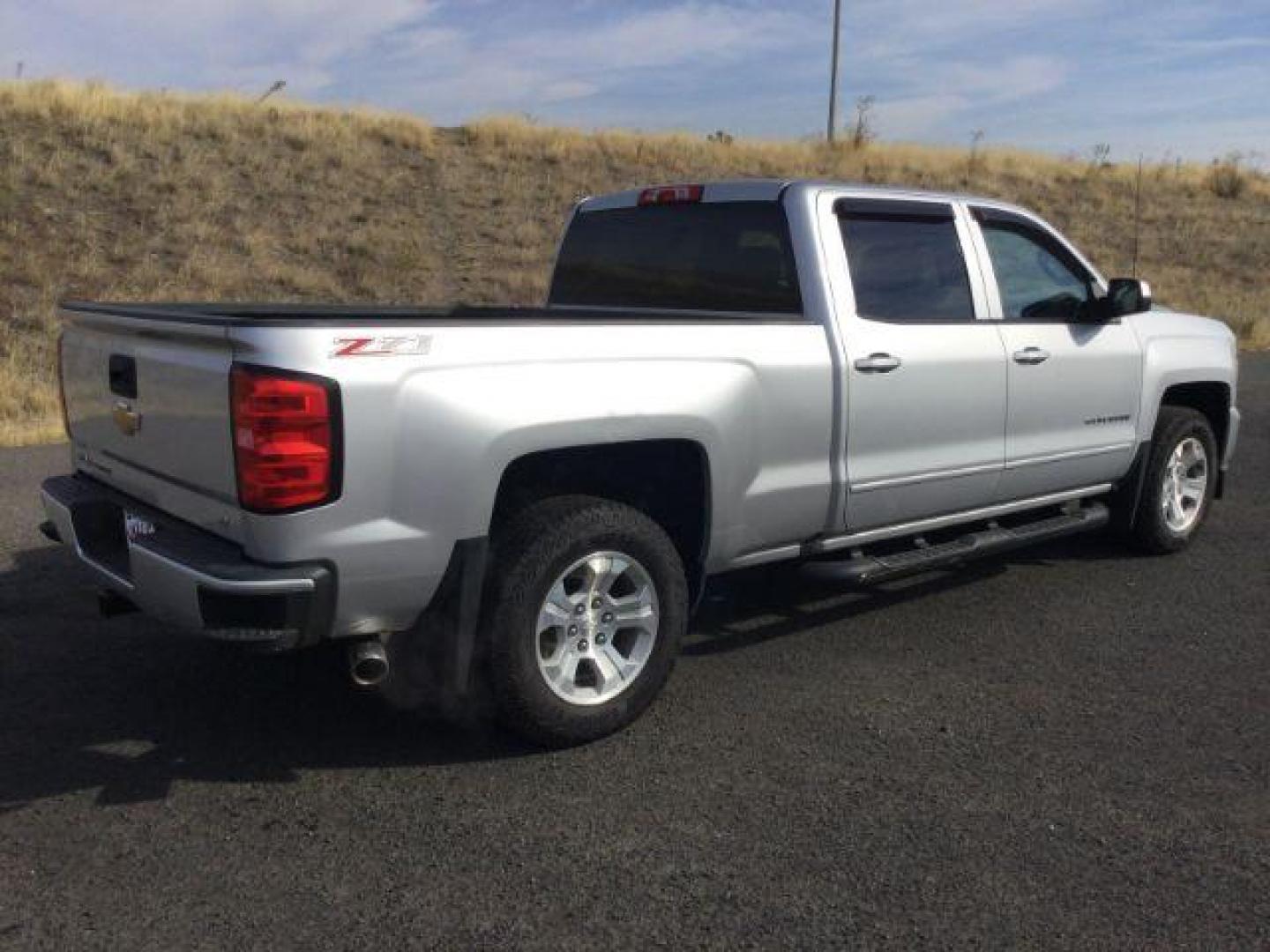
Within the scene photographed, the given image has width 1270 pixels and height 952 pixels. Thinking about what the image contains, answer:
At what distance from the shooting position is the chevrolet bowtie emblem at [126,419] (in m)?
3.95

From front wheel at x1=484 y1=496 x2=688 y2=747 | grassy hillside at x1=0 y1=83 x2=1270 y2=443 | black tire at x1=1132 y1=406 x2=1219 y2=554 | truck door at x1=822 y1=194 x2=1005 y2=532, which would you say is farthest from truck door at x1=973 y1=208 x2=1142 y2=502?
grassy hillside at x1=0 y1=83 x2=1270 y2=443

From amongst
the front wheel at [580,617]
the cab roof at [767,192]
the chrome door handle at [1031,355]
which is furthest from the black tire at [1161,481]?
the front wheel at [580,617]

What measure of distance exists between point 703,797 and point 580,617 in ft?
2.41

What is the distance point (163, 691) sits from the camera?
15.0 ft

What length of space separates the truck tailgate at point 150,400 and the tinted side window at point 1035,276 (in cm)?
354

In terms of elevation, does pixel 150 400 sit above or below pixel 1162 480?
above

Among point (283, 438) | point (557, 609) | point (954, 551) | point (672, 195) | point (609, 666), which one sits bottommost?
point (609, 666)

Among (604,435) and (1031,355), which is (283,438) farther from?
(1031,355)

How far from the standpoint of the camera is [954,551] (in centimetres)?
518

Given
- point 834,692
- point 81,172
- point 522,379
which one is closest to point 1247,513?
point 834,692

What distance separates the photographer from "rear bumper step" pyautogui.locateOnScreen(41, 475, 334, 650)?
337 centimetres

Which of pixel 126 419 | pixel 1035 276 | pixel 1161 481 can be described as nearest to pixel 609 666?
pixel 126 419

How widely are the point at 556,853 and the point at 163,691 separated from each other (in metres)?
1.97

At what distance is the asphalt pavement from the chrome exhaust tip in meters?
0.37
